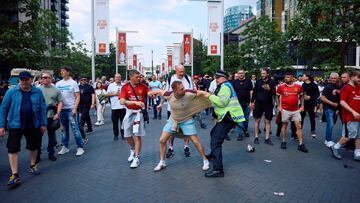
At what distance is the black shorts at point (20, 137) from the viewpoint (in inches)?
208

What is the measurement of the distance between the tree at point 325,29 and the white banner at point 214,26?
3.88m

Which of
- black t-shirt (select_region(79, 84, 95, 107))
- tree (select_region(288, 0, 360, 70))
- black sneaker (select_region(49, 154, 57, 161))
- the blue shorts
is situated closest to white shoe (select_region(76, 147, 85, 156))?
black sneaker (select_region(49, 154, 57, 161))

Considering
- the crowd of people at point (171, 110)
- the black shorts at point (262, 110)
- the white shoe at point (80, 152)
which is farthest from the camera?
the black shorts at point (262, 110)

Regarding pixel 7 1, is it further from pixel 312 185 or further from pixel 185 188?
pixel 312 185

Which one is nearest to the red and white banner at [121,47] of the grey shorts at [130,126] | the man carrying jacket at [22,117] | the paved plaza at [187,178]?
the paved plaza at [187,178]

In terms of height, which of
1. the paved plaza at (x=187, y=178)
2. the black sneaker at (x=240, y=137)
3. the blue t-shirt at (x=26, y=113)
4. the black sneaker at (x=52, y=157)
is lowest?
the paved plaza at (x=187, y=178)

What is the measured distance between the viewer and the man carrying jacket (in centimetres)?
529

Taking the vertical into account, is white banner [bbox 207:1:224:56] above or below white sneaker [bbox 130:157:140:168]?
above

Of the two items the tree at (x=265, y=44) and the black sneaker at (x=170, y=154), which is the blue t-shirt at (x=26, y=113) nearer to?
the black sneaker at (x=170, y=154)

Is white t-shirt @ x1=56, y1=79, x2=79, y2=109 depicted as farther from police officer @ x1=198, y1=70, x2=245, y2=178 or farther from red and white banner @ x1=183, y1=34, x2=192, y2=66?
red and white banner @ x1=183, y1=34, x2=192, y2=66

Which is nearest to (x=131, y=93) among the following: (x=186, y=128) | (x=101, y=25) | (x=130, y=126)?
(x=130, y=126)

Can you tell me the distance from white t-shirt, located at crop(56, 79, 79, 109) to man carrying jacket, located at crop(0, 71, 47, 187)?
59.7 inches

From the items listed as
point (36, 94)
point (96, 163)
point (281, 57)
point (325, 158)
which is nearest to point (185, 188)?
point (96, 163)

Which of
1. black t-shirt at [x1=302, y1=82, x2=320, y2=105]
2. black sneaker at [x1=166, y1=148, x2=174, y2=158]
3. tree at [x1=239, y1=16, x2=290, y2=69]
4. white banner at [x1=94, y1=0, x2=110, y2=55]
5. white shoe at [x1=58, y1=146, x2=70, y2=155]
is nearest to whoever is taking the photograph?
black sneaker at [x1=166, y1=148, x2=174, y2=158]
